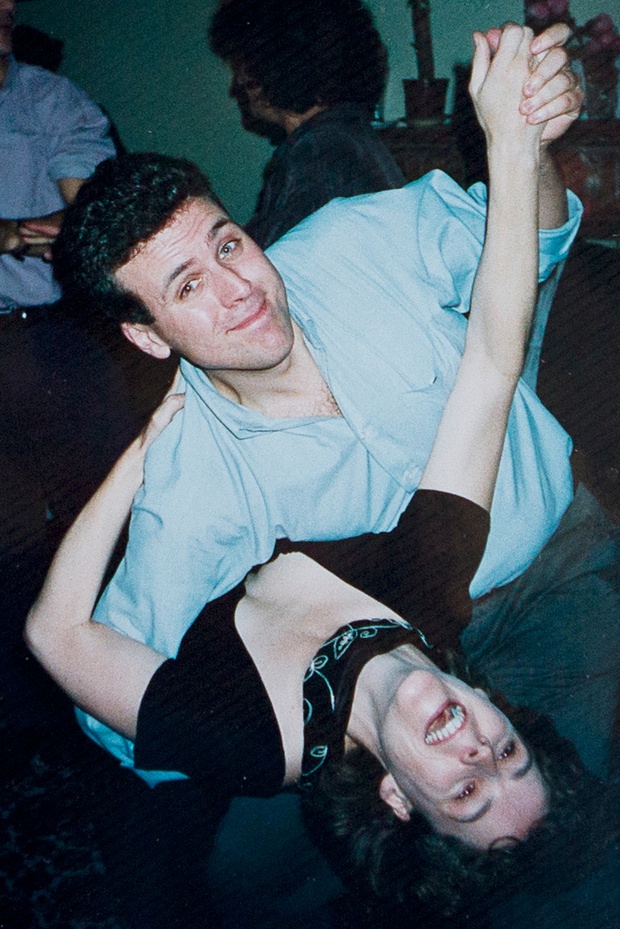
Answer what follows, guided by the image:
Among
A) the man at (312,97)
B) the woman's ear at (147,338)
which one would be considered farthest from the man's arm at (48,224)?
the woman's ear at (147,338)

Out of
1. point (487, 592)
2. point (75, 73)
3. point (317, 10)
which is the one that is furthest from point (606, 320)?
point (75, 73)

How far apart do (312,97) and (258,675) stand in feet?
5.85

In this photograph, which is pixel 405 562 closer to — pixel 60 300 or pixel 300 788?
pixel 300 788

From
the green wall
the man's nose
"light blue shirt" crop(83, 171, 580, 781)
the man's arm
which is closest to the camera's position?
the man's nose

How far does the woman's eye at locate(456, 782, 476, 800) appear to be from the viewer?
1342 mm

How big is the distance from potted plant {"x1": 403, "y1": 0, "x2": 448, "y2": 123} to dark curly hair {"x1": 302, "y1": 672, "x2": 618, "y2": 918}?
224 cm

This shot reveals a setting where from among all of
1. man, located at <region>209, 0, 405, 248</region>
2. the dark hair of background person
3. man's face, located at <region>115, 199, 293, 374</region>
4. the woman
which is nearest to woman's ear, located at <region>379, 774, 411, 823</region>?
the woman

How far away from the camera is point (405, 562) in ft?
4.50

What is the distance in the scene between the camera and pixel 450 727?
1.32 meters

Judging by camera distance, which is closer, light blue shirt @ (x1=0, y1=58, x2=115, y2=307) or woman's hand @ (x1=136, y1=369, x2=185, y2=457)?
A: woman's hand @ (x1=136, y1=369, x2=185, y2=457)

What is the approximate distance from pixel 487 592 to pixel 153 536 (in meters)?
0.77

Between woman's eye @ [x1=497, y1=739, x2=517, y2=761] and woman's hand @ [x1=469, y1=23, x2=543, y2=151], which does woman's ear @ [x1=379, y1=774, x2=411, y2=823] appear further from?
woman's hand @ [x1=469, y1=23, x2=543, y2=151]

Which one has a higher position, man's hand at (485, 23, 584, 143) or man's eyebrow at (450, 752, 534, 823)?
man's hand at (485, 23, 584, 143)

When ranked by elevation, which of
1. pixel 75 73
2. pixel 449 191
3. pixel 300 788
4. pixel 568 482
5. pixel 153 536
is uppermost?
pixel 75 73
